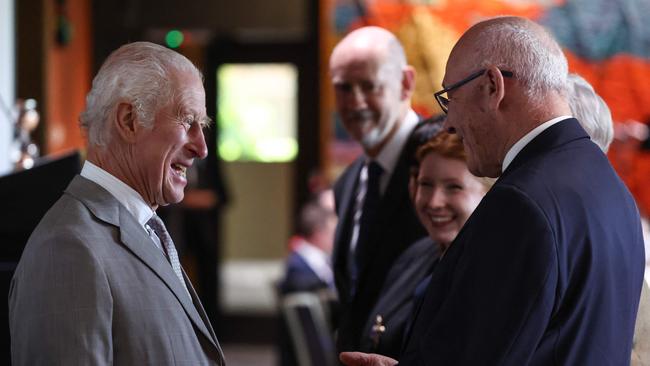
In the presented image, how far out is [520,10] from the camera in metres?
7.52

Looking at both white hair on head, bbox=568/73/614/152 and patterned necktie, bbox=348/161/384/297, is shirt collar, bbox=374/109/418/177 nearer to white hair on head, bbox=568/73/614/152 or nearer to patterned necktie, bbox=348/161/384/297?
patterned necktie, bbox=348/161/384/297

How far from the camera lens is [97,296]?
6.02ft

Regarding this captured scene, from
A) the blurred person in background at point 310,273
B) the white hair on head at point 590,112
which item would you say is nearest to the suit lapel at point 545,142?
the white hair on head at point 590,112

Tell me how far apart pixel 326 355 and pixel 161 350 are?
3074 mm

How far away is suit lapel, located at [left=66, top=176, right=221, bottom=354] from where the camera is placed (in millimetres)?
1951

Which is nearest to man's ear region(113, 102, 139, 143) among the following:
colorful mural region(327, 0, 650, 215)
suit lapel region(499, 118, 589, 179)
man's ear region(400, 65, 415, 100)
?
suit lapel region(499, 118, 589, 179)

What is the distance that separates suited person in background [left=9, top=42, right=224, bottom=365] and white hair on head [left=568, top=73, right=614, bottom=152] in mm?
837

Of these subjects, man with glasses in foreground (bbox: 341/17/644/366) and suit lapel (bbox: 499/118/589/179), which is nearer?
man with glasses in foreground (bbox: 341/17/644/366)

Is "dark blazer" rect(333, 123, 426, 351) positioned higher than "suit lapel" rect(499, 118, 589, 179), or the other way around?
"suit lapel" rect(499, 118, 589, 179)

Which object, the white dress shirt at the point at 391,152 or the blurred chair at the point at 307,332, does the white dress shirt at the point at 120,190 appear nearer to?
the white dress shirt at the point at 391,152

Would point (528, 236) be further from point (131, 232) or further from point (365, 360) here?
point (131, 232)

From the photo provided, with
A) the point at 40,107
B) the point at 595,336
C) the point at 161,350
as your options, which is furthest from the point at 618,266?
A: the point at 40,107

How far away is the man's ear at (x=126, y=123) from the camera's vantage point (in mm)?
2010

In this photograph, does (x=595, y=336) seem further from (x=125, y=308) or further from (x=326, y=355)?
(x=326, y=355)
